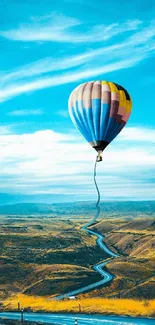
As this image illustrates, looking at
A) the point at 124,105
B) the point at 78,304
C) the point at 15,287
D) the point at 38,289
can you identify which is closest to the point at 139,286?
the point at 78,304

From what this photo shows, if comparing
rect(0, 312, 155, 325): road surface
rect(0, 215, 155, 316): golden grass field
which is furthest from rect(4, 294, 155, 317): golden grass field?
rect(0, 312, 155, 325): road surface

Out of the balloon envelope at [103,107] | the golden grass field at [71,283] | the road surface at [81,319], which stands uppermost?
the balloon envelope at [103,107]

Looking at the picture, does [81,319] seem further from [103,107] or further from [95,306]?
[103,107]

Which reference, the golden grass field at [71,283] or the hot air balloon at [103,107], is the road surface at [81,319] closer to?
the golden grass field at [71,283]

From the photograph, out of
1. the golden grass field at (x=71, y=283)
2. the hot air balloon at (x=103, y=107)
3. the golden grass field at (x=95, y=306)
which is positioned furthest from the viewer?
the golden grass field at (x=71, y=283)

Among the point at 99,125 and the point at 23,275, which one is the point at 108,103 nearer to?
the point at 99,125

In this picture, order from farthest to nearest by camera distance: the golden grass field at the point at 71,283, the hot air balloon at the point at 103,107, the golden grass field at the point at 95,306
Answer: the golden grass field at the point at 71,283 → the golden grass field at the point at 95,306 → the hot air balloon at the point at 103,107

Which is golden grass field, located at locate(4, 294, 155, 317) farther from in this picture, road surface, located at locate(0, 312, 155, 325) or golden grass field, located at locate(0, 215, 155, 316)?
road surface, located at locate(0, 312, 155, 325)

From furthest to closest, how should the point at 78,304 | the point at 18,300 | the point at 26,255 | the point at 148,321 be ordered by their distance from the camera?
the point at 26,255
the point at 18,300
the point at 78,304
the point at 148,321

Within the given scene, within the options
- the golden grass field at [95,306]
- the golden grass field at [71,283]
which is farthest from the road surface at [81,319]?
the golden grass field at [71,283]
